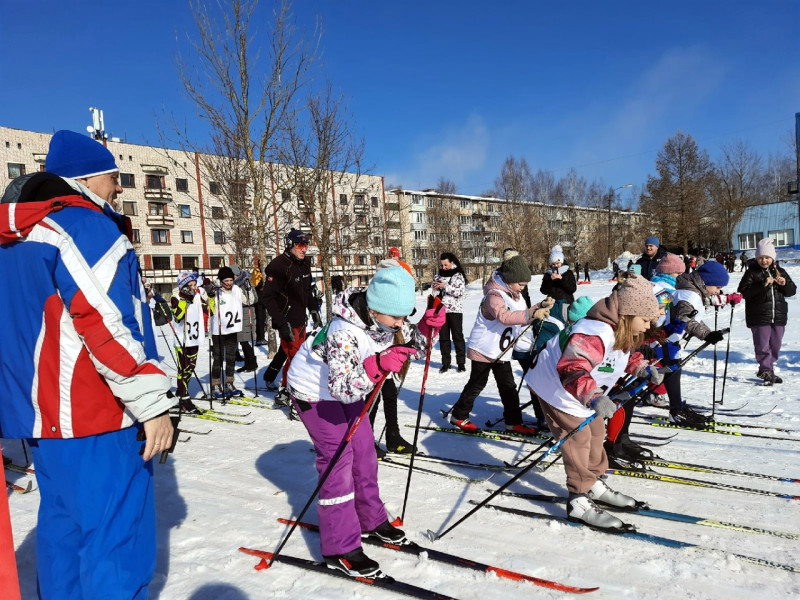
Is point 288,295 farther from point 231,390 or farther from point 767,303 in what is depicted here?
point 767,303

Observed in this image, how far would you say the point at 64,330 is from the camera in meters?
1.85

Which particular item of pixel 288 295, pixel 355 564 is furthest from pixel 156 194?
pixel 355 564

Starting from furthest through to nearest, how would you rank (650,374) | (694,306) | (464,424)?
(464,424), (694,306), (650,374)

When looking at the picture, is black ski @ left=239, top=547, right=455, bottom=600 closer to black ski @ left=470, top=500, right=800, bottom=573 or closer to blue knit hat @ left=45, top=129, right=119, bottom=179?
black ski @ left=470, top=500, right=800, bottom=573

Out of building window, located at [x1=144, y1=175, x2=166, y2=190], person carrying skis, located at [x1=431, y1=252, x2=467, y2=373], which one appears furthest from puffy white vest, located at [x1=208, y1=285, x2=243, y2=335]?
building window, located at [x1=144, y1=175, x2=166, y2=190]

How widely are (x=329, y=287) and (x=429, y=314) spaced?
36.7 ft

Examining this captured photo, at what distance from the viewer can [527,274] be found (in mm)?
5102

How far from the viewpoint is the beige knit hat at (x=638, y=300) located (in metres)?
3.15

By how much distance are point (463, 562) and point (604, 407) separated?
3.86ft

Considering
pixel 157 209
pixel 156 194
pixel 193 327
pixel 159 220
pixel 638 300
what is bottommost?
pixel 193 327

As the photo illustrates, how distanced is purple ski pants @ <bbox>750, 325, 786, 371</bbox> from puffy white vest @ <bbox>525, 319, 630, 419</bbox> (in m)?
5.08

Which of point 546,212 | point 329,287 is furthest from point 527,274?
point 546,212

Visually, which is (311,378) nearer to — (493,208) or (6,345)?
(6,345)

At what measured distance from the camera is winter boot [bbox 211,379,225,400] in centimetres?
726
